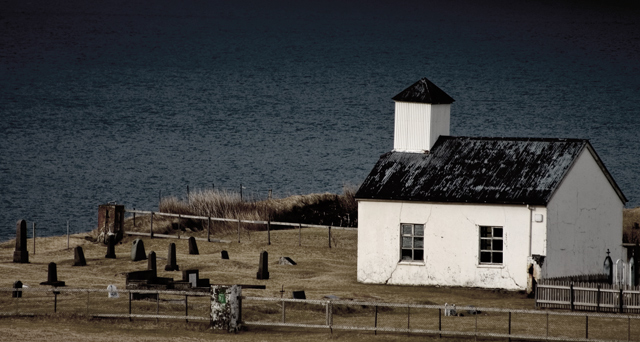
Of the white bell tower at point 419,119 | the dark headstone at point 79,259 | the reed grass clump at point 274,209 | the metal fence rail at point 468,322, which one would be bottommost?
the metal fence rail at point 468,322

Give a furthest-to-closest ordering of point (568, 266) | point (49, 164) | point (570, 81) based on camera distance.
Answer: point (570, 81) < point (49, 164) < point (568, 266)

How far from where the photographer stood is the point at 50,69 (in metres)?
193

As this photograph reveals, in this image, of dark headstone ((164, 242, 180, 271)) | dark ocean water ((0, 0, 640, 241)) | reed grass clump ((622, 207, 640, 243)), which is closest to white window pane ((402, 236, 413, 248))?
dark headstone ((164, 242, 180, 271))

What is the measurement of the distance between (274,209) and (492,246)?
20.6m

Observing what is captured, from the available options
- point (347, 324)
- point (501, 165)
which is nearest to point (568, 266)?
point (501, 165)

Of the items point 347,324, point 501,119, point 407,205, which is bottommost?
point 347,324

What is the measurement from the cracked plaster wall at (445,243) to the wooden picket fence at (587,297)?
334 cm

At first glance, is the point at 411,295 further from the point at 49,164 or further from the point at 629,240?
the point at 49,164

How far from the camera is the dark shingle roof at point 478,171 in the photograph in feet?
111

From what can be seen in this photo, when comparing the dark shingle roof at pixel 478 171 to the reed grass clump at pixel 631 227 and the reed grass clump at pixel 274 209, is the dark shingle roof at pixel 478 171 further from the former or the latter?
the reed grass clump at pixel 274 209

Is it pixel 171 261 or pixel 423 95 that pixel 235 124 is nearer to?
pixel 423 95

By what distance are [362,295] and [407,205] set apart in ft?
13.6

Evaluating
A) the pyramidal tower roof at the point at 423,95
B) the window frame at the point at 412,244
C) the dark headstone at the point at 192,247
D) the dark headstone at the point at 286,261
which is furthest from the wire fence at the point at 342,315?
the dark headstone at the point at 192,247

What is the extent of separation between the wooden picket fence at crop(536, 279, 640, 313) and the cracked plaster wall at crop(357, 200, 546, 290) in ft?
11.0
